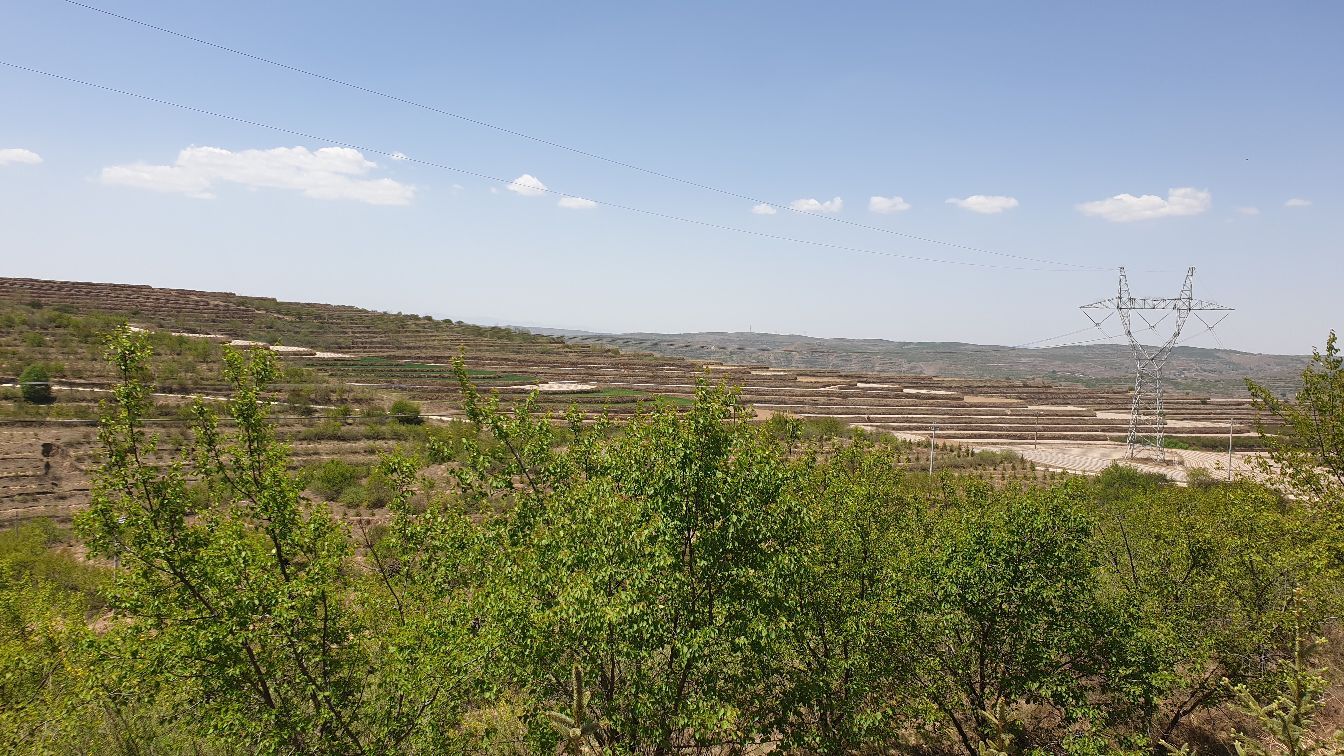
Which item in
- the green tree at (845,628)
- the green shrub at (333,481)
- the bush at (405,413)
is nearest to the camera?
the green tree at (845,628)

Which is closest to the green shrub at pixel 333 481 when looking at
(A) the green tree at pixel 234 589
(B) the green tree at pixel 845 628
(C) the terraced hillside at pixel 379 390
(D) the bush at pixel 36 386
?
(C) the terraced hillside at pixel 379 390

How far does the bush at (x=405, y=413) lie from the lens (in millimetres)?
55750

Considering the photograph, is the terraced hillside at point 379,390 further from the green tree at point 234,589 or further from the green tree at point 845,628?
the green tree at point 234,589

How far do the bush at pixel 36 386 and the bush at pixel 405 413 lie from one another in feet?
82.9

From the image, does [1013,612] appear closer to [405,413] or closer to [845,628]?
[845,628]

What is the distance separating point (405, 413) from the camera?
5653cm

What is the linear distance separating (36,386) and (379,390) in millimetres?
26838

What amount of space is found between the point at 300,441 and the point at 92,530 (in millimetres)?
44343

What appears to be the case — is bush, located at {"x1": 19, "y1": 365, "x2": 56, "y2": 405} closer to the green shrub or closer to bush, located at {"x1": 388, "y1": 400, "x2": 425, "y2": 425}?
bush, located at {"x1": 388, "y1": 400, "x2": 425, "y2": 425}

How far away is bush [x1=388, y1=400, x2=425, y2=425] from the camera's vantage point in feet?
183

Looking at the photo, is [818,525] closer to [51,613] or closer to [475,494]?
[475,494]

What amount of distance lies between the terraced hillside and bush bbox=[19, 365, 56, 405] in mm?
756

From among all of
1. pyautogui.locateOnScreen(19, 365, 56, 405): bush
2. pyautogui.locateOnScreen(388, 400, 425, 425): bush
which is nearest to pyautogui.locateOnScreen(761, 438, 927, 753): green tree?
pyautogui.locateOnScreen(388, 400, 425, 425): bush

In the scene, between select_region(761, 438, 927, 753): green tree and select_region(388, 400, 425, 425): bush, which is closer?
select_region(761, 438, 927, 753): green tree
